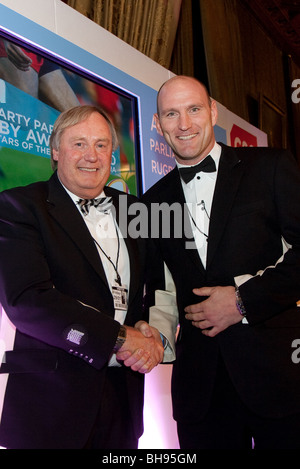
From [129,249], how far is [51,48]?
4.44 feet

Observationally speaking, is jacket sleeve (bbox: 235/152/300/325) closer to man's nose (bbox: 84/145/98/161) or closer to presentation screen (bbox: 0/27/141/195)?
man's nose (bbox: 84/145/98/161)

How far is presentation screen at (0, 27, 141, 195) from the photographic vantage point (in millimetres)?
2242

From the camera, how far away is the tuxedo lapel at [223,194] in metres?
1.83

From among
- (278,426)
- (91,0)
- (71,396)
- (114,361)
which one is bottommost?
(278,426)

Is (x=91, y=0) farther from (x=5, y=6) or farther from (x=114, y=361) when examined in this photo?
(x=114, y=361)

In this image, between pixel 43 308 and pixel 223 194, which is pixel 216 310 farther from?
pixel 43 308

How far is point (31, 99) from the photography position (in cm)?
242

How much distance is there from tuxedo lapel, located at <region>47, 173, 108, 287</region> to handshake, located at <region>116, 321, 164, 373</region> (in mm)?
223

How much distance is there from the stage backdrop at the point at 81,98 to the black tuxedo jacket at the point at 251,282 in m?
0.79

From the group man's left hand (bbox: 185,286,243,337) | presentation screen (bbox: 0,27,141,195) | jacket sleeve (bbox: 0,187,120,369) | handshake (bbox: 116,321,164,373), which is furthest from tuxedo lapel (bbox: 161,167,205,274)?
presentation screen (bbox: 0,27,141,195)

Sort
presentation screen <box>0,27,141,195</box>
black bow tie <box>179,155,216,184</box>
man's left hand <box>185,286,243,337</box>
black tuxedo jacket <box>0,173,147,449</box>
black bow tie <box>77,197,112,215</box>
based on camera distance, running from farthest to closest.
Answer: presentation screen <box>0,27,141,195</box>, black bow tie <box>179,155,216,184</box>, black bow tie <box>77,197,112,215</box>, man's left hand <box>185,286,243,337</box>, black tuxedo jacket <box>0,173,147,449</box>

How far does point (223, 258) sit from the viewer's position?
6.00 feet

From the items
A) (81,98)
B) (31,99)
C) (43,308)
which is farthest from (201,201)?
(81,98)
